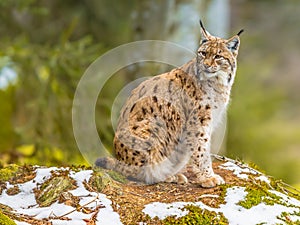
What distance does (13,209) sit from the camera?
5555 mm

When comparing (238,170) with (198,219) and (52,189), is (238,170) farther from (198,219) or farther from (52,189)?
(52,189)

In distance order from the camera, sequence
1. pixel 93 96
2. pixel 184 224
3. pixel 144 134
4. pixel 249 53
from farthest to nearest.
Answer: pixel 249 53 → pixel 93 96 → pixel 144 134 → pixel 184 224

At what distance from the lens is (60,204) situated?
549cm

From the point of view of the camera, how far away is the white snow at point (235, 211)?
5.40 meters

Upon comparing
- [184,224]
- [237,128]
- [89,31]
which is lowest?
[184,224]

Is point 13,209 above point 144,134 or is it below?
below

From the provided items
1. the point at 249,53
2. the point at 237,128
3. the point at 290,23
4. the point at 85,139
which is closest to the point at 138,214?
the point at 85,139

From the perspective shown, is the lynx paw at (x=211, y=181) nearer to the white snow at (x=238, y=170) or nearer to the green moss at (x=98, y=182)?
the white snow at (x=238, y=170)

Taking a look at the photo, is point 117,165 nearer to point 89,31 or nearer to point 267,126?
point 89,31

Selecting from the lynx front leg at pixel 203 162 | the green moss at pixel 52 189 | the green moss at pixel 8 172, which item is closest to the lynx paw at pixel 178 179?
the lynx front leg at pixel 203 162

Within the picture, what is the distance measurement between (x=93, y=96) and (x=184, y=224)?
6500 millimetres

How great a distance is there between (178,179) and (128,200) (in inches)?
26.6

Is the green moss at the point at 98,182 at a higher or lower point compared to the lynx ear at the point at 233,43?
lower

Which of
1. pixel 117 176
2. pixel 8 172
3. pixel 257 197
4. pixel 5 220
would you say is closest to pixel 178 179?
Result: pixel 117 176
